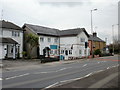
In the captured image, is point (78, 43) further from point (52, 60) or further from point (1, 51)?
point (1, 51)

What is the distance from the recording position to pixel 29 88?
30.6ft

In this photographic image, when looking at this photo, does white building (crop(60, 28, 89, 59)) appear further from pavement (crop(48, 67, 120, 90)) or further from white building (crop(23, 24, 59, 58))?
pavement (crop(48, 67, 120, 90))

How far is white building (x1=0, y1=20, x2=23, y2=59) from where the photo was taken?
3481cm

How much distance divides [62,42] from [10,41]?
53.0ft

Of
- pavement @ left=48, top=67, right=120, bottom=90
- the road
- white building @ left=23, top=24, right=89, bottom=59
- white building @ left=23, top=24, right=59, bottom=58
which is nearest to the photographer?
pavement @ left=48, top=67, right=120, bottom=90

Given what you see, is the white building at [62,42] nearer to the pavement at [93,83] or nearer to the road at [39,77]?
the road at [39,77]

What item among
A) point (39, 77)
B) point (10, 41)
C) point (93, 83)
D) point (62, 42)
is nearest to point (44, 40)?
point (62, 42)

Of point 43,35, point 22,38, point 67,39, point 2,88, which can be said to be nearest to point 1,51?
point 22,38

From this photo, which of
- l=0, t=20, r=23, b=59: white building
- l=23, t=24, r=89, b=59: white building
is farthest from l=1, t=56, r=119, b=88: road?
l=23, t=24, r=89, b=59: white building

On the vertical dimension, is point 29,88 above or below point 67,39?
below

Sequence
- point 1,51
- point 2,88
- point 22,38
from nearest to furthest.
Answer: point 2,88
point 1,51
point 22,38

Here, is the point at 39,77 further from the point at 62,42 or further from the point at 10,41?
the point at 62,42

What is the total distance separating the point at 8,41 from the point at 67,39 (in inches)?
667

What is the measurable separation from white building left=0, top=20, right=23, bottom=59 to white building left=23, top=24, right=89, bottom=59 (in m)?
3.67
